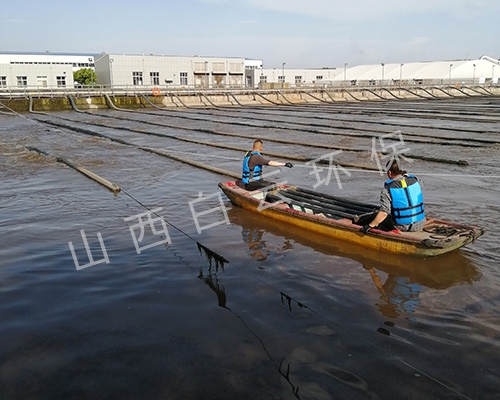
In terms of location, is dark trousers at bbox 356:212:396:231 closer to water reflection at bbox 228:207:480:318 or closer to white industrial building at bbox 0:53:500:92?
water reflection at bbox 228:207:480:318

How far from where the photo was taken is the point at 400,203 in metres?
7.18

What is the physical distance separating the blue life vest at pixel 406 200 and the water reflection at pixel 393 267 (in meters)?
0.63

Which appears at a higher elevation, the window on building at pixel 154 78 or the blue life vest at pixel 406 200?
the window on building at pixel 154 78

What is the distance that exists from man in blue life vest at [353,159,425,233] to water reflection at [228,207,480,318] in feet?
1.60

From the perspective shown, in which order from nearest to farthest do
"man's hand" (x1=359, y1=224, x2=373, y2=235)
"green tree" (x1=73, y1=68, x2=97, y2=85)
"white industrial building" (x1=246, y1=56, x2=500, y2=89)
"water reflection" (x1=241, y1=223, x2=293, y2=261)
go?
"man's hand" (x1=359, y1=224, x2=373, y2=235)
"water reflection" (x1=241, y1=223, x2=293, y2=261)
"green tree" (x1=73, y1=68, x2=97, y2=85)
"white industrial building" (x1=246, y1=56, x2=500, y2=89)

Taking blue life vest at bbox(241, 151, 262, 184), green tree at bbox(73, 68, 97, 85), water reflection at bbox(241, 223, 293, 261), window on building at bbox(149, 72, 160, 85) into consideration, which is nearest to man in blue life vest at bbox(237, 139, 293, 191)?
blue life vest at bbox(241, 151, 262, 184)

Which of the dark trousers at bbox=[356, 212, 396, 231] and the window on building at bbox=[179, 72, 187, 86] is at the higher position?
the window on building at bbox=[179, 72, 187, 86]

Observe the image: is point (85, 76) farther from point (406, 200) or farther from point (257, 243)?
point (406, 200)

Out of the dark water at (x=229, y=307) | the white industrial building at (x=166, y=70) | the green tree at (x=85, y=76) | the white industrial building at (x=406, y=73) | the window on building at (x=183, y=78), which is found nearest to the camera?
the dark water at (x=229, y=307)

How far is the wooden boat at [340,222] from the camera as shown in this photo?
7.04m

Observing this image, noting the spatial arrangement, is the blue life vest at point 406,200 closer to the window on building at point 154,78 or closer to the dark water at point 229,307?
the dark water at point 229,307

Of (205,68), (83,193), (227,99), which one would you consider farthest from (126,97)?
(83,193)

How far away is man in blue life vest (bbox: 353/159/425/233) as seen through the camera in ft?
23.1

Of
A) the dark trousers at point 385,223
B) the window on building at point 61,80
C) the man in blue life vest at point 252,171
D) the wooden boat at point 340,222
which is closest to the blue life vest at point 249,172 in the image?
the man in blue life vest at point 252,171
